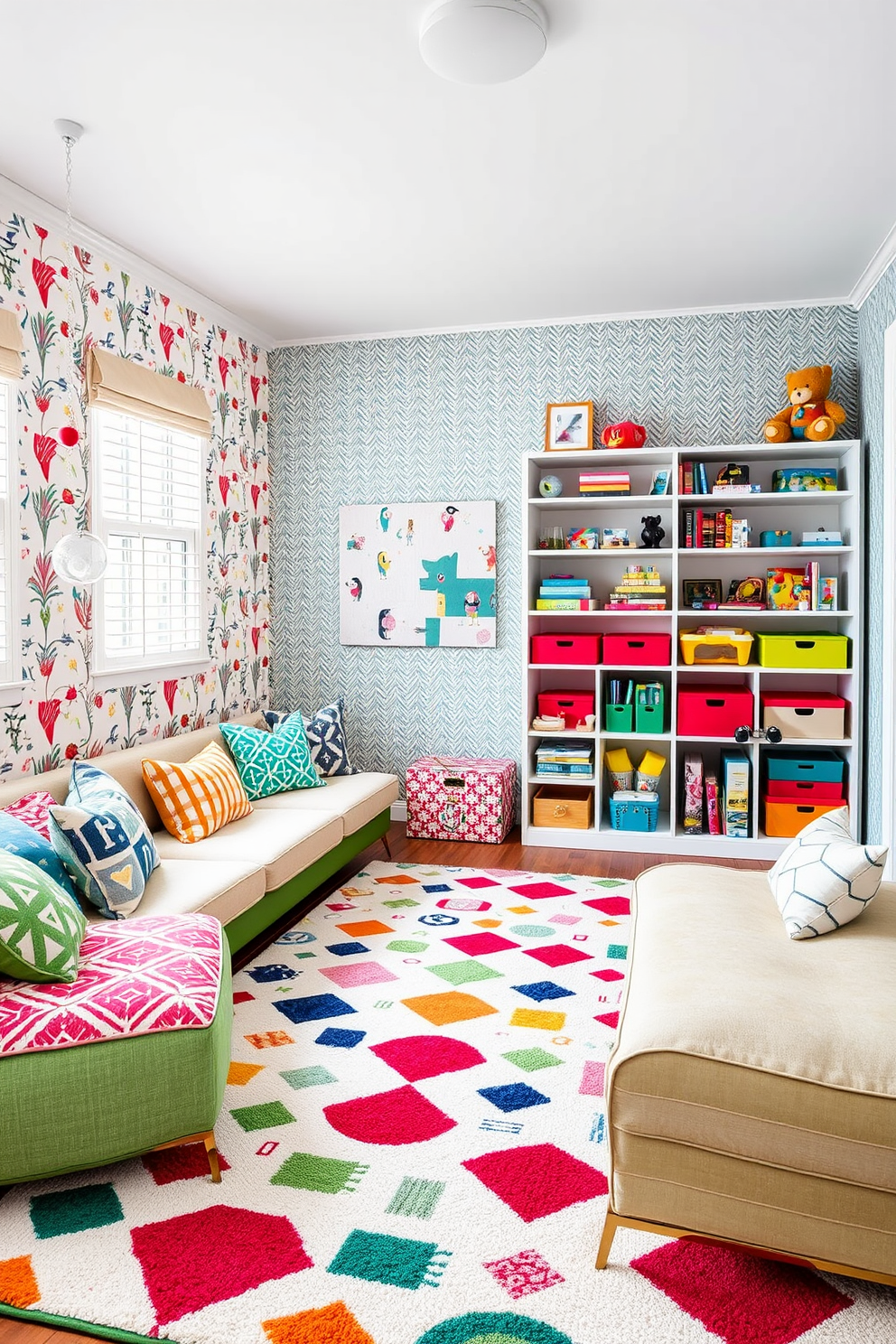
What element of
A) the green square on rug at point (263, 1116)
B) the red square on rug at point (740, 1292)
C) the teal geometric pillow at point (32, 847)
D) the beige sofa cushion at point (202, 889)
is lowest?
the red square on rug at point (740, 1292)

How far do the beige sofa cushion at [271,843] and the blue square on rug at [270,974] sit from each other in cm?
26

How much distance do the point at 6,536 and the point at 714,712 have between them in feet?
10.5

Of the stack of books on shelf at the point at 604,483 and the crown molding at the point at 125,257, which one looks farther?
the stack of books on shelf at the point at 604,483

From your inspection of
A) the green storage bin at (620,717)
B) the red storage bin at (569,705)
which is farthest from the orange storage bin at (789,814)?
the red storage bin at (569,705)

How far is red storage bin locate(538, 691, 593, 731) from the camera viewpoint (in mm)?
4805

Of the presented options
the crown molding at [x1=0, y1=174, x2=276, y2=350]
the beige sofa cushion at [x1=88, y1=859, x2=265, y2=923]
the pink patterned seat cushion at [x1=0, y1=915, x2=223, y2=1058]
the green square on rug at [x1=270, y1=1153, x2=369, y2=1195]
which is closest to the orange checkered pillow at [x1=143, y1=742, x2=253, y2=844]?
the beige sofa cushion at [x1=88, y1=859, x2=265, y2=923]

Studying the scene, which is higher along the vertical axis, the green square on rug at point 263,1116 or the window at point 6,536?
the window at point 6,536

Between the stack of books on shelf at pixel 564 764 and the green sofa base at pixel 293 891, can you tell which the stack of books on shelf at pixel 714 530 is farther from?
the green sofa base at pixel 293 891

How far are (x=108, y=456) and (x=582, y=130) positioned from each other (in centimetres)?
220

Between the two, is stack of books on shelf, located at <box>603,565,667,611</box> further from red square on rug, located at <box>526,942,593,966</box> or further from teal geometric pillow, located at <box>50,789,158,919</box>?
teal geometric pillow, located at <box>50,789,158,919</box>

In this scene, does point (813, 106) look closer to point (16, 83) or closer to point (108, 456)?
point (16, 83)

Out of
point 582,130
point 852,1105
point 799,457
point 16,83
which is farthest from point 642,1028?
point 799,457

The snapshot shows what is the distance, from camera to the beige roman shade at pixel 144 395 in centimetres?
367

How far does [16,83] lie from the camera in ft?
8.52
